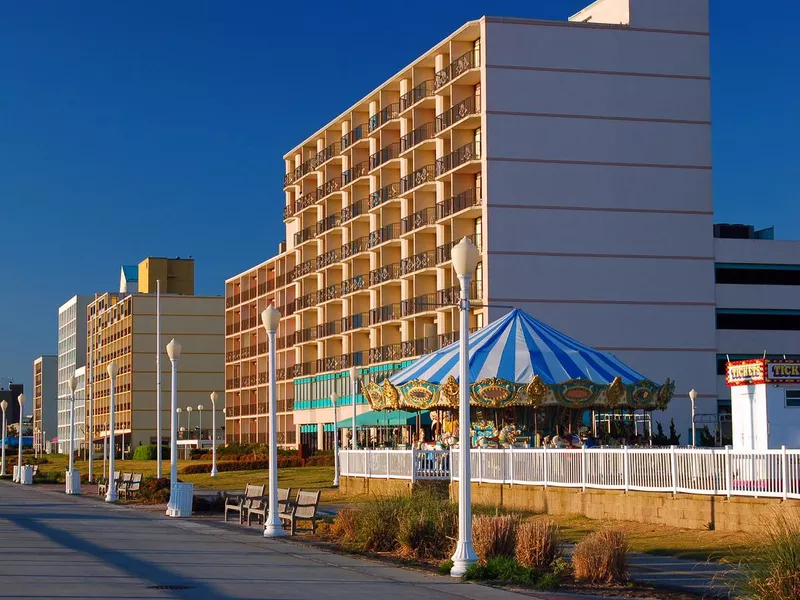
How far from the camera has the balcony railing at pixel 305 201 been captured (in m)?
92.2

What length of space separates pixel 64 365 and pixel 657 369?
132 m

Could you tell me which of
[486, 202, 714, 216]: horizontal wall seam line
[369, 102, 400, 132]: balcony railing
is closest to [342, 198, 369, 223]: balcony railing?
[369, 102, 400, 132]: balcony railing

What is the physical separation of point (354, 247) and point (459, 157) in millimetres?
17305

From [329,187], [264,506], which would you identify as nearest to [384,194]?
[329,187]

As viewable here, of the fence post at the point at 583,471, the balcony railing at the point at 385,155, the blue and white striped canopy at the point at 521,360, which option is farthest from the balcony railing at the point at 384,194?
the fence post at the point at 583,471

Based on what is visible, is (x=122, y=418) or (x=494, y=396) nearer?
(x=494, y=396)

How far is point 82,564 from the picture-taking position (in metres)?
18.4

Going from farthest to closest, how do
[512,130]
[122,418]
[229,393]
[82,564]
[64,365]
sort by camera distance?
1. [64,365]
2. [122,418]
3. [229,393]
4. [512,130]
5. [82,564]

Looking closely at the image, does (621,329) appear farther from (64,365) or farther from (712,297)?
(64,365)

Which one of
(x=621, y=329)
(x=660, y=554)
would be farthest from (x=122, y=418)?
(x=660, y=554)

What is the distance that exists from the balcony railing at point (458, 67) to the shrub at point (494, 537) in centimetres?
5132

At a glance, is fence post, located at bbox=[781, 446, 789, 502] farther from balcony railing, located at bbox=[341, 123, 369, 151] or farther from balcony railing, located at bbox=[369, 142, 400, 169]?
balcony railing, located at bbox=[341, 123, 369, 151]

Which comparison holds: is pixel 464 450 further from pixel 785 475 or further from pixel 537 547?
pixel 785 475

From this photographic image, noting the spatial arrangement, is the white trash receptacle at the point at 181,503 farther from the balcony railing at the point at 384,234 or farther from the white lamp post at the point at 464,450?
the balcony railing at the point at 384,234
